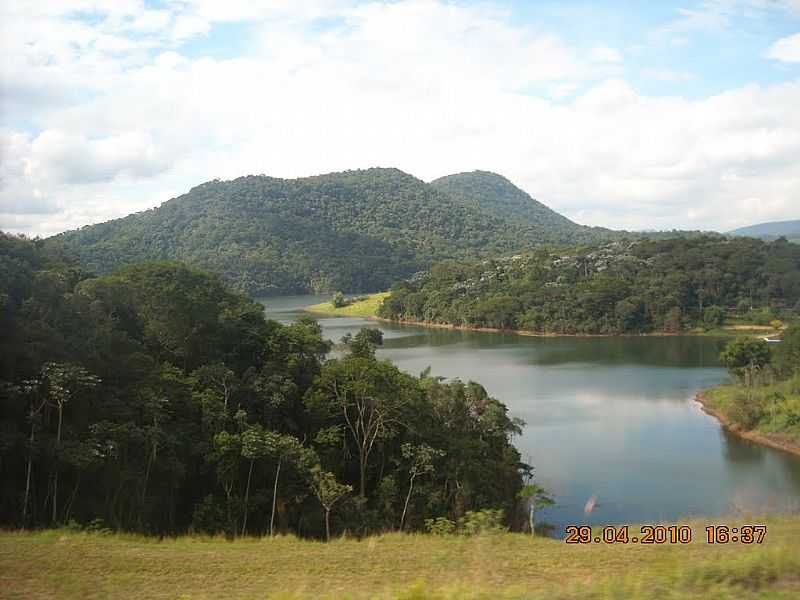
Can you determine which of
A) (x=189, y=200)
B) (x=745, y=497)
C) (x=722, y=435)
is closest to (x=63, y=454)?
(x=745, y=497)

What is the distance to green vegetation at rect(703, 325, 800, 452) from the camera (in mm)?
22453

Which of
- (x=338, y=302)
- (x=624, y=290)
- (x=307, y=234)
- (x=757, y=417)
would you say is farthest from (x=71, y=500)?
(x=307, y=234)

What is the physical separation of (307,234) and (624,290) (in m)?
54.2

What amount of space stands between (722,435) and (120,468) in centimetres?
2049

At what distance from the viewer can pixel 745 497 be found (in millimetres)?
16500

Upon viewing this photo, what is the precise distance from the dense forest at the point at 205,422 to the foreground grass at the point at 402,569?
2688 mm

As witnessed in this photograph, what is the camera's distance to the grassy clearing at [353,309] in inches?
2680

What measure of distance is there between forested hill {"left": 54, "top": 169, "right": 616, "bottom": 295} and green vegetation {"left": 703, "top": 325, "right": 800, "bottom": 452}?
4884 cm

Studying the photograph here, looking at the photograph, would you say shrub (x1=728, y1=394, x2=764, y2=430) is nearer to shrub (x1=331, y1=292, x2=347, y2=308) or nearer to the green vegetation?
the green vegetation

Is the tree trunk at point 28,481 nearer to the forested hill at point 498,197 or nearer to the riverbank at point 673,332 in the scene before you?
the riverbank at point 673,332

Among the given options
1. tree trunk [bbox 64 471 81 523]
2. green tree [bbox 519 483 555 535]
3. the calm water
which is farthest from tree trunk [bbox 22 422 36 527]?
green tree [bbox 519 483 555 535]

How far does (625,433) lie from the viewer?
2308 cm

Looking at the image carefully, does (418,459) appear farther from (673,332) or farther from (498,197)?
(498,197)

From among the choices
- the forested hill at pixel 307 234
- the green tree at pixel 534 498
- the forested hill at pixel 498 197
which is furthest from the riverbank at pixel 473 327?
the forested hill at pixel 498 197
